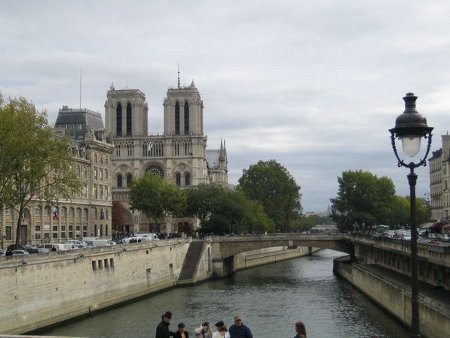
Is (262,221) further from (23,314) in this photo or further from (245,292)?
(23,314)

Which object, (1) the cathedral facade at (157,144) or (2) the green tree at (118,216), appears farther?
(1) the cathedral facade at (157,144)

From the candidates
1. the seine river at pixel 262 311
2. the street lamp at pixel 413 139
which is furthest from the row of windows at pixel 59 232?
the street lamp at pixel 413 139

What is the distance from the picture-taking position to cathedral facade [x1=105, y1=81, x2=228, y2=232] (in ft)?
459

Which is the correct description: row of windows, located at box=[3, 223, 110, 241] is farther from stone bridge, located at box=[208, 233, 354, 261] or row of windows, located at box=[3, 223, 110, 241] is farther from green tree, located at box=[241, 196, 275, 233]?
green tree, located at box=[241, 196, 275, 233]

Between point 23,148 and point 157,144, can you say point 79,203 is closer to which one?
point 23,148

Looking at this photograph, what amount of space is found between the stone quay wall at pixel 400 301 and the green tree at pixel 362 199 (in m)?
54.7

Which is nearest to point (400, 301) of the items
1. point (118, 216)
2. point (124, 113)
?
point (118, 216)

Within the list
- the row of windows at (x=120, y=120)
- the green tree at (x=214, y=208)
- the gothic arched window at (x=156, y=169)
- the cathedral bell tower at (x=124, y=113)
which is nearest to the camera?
the green tree at (x=214, y=208)

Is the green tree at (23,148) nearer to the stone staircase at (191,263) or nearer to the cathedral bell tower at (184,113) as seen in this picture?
the stone staircase at (191,263)

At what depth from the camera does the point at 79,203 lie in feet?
317

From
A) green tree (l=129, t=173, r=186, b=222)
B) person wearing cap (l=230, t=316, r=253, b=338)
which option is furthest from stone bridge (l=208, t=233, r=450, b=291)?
person wearing cap (l=230, t=316, r=253, b=338)

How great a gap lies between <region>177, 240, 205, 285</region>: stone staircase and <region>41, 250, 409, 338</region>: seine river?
185cm

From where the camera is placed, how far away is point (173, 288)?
72.1 metres

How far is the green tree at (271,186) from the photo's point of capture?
144500 millimetres
